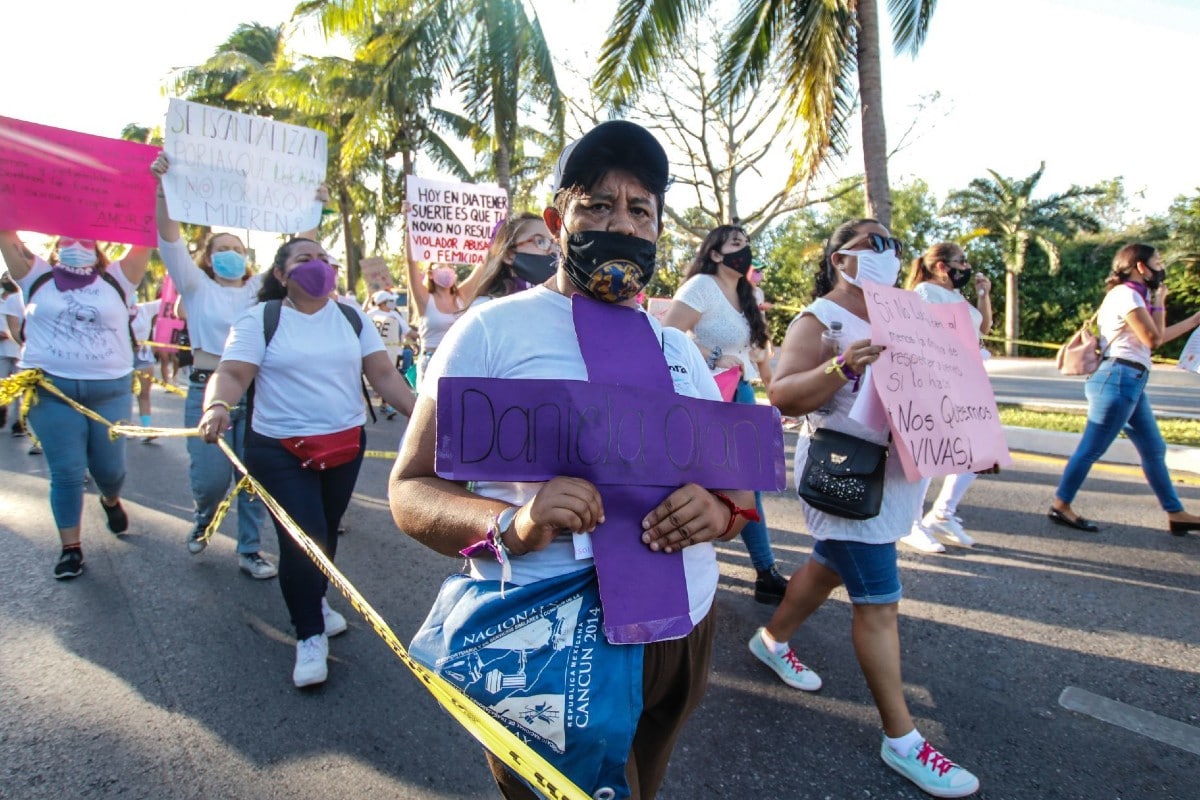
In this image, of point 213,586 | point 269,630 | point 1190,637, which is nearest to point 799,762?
point 1190,637

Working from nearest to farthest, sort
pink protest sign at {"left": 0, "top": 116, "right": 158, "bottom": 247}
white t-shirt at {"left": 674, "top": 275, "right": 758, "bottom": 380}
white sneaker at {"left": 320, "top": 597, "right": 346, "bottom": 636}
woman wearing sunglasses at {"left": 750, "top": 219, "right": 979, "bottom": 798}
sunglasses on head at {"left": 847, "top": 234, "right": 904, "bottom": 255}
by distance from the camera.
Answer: woman wearing sunglasses at {"left": 750, "top": 219, "right": 979, "bottom": 798} → sunglasses on head at {"left": 847, "top": 234, "right": 904, "bottom": 255} → white sneaker at {"left": 320, "top": 597, "right": 346, "bottom": 636} → white t-shirt at {"left": 674, "top": 275, "right": 758, "bottom": 380} → pink protest sign at {"left": 0, "top": 116, "right": 158, "bottom": 247}

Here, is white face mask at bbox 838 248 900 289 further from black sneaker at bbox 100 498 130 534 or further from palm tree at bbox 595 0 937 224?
palm tree at bbox 595 0 937 224

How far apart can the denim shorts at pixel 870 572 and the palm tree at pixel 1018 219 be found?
33.3 meters

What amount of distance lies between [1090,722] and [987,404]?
1.26m

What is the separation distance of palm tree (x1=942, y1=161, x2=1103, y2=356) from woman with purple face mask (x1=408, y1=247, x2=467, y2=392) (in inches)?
1239

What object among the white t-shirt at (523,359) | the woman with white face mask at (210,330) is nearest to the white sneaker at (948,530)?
the white t-shirt at (523,359)

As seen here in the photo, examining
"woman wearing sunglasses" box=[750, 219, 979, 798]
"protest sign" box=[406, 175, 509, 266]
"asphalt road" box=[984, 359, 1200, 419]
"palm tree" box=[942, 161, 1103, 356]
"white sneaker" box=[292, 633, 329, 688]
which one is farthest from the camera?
"palm tree" box=[942, 161, 1103, 356]

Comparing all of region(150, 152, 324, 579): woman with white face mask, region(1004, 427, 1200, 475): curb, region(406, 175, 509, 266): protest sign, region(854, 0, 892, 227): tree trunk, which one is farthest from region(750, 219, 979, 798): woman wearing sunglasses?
region(854, 0, 892, 227): tree trunk

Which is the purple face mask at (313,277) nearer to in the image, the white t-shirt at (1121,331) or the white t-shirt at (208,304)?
the white t-shirt at (208,304)

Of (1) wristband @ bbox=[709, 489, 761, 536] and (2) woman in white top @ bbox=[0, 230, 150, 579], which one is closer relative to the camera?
(1) wristband @ bbox=[709, 489, 761, 536]

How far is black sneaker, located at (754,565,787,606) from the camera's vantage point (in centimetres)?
387

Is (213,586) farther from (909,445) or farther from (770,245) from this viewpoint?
(770,245)

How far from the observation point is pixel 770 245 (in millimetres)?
36281

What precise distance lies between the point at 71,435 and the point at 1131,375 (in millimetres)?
6584
